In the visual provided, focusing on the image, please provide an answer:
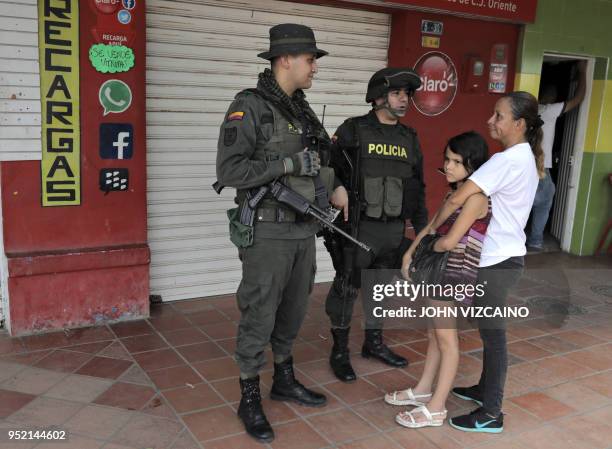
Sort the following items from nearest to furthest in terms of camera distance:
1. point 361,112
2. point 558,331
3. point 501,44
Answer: point 558,331, point 361,112, point 501,44

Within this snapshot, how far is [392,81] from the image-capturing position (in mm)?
3559

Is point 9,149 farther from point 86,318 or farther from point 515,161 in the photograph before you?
point 515,161

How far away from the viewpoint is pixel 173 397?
348cm

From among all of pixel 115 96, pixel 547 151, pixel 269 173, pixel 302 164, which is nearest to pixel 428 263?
pixel 302 164

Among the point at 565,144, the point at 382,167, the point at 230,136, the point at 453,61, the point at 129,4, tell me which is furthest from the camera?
the point at 565,144

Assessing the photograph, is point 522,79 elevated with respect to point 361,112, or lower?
elevated

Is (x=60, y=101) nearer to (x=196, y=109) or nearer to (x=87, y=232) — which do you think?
(x=87, y=232)

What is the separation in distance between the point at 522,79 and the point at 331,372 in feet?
14.1

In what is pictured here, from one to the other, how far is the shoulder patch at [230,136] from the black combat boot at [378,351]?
1.87 meters

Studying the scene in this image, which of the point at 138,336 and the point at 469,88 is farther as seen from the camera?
the point at 469,88

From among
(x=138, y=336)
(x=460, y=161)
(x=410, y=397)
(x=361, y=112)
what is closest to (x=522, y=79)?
(x=361, y=112)

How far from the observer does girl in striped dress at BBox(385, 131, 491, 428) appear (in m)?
3.00

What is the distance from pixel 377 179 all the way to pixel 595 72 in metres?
4.80

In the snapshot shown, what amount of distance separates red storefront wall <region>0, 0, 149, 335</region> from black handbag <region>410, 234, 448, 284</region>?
230cm
